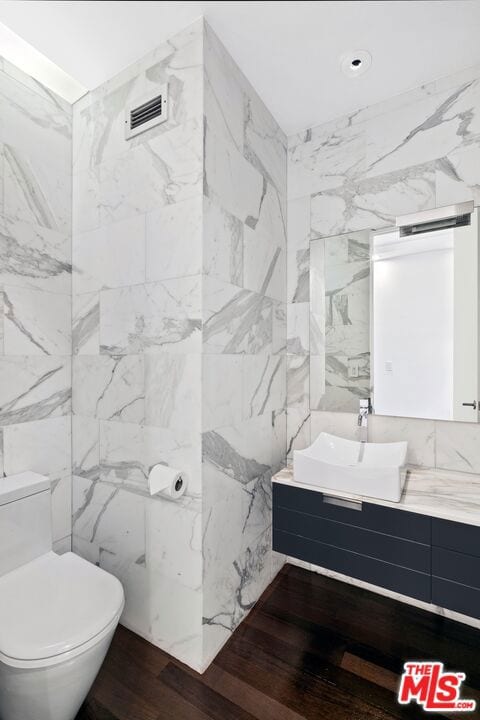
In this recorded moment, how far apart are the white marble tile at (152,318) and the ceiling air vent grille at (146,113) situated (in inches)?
27.3

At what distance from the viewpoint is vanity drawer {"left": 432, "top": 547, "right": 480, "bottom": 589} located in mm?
1218

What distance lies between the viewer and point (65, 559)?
4.93 ft

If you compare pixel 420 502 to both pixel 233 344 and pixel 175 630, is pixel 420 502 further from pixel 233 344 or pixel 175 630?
pixel 175 630

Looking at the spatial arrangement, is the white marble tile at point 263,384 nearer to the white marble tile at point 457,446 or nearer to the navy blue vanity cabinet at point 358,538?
the navy blue vanity cabinet at point 358,538

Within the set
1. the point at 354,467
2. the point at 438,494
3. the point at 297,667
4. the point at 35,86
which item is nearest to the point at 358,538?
the point at 354,467

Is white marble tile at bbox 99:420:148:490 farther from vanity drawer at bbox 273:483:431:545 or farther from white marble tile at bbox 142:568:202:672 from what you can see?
vanity drawer at bbox 273:483:431:545

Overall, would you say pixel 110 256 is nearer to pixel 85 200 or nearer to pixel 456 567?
pixel 85 200

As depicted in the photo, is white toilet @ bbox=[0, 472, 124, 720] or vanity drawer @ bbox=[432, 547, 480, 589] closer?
white toilet @ bbox=[0, 472, 124, 720]

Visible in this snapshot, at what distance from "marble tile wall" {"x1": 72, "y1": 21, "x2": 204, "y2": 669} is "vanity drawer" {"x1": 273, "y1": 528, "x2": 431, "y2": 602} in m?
0.45

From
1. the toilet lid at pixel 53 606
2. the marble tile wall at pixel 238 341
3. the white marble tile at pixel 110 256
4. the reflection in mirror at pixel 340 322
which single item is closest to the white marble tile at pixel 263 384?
the marble tile wall at pixel 238 341

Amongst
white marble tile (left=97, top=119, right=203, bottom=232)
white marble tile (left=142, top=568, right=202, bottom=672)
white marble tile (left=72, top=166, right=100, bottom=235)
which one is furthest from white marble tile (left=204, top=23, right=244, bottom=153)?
white marble tile (left=142, top=568, right=202, bottom=672)

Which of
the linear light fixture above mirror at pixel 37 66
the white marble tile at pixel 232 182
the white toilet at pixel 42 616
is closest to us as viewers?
the white toilet at pixel 42 616

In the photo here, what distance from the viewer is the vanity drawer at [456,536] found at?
1.22m

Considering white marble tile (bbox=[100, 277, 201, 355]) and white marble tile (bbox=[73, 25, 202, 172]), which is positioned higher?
white marble tile (bbox=[73, 25, 202, 172])
